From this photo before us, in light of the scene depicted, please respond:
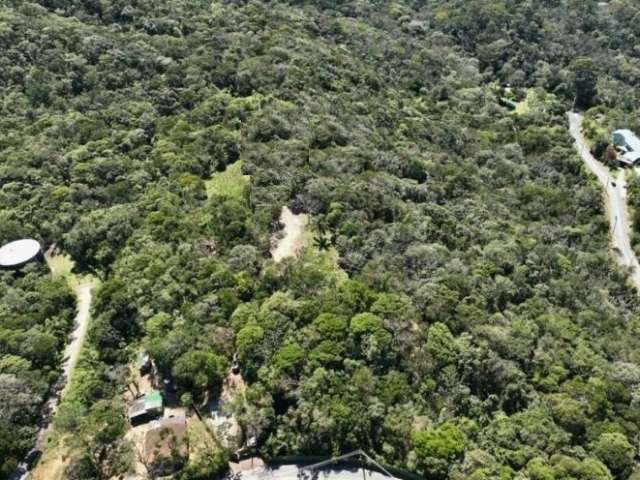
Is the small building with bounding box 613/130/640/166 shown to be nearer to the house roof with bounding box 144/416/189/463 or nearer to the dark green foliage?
the house roof with bounding box 144/416/189/463

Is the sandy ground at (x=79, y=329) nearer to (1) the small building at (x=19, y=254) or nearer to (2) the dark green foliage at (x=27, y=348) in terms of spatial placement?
(2) the dark green foliage at (x=27, y=348)

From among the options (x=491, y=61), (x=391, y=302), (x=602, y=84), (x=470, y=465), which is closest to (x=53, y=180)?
(x=391, y=302)

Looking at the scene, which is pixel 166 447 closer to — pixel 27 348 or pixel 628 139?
pixel 27 348

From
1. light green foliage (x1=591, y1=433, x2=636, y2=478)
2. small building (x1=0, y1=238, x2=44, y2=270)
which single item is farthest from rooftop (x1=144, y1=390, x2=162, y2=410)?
light green foliage (x1=591, y1=433, x2=636, y2=478)

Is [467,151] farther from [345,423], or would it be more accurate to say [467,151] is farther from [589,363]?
[345,423]

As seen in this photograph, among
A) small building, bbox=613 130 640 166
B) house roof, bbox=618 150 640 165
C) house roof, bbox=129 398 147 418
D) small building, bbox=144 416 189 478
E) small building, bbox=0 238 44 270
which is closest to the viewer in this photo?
small building, bbox=144 416 189 478

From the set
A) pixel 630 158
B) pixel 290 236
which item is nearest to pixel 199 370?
pixel 290 236
